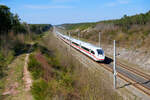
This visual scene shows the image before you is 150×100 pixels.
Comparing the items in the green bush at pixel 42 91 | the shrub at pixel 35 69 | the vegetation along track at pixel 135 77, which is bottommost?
the vegetation along track at pixel 135 77

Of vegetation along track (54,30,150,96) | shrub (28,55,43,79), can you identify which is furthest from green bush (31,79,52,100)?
vegetation along track (54,30,150,96)

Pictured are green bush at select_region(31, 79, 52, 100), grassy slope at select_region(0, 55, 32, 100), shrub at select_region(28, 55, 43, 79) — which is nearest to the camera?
green bush at select_region(31, 79, 52, 100)

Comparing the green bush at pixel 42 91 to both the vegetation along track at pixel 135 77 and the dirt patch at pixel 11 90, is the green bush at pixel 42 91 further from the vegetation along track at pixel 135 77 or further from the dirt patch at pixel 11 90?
the vegetation along track at pixel 135 77

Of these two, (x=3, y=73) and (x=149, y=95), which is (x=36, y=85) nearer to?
(x=3, y=73)

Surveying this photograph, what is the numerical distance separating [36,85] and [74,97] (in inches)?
111

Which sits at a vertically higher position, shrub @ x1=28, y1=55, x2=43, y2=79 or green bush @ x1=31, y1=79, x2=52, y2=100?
shrub @ x1=28, y1=55, x2=43, y2=79

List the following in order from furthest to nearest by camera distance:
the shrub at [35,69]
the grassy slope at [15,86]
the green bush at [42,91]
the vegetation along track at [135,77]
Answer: the vegetation along track at [135,77], the shrub at [35,69], the grassy slope at [15,86], the green bush at [42,91]

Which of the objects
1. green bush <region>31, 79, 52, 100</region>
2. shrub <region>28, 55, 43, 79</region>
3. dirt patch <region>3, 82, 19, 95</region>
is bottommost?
dirt patch <region>3, 82, 19, 95</region>

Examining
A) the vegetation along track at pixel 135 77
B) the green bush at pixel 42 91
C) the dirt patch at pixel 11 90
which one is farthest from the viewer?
the vegetation along track at pixel 135 77

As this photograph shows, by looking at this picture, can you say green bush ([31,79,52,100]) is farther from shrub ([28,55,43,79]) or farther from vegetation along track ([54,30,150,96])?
vegetation along track ([54,30,150,96])

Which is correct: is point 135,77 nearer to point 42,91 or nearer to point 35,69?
point 42,91

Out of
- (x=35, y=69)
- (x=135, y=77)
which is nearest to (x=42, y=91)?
(x=35, y=69)

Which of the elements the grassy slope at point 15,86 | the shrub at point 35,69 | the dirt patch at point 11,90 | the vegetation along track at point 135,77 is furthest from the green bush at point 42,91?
the vegetation along track at point 135,77

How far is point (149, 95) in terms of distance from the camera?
1069 cm
